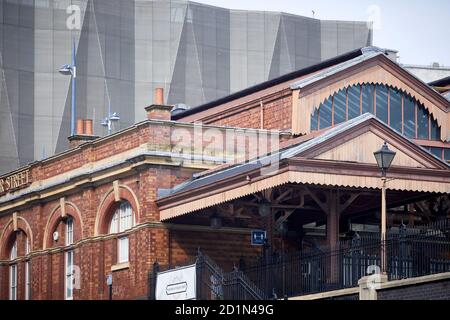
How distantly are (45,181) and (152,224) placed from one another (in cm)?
808

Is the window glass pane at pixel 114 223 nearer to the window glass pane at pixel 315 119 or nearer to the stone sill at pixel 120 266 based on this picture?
the stone sill at pixel 120 266

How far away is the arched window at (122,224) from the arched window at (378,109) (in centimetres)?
622

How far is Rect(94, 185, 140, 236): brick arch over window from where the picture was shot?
4106cm

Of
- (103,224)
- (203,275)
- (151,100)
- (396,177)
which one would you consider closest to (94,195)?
(103,224)

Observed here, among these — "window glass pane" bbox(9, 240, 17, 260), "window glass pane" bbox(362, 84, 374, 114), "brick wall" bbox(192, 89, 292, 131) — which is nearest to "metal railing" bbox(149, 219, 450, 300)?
"brick wall" bbox(192, 89, 292, 131)

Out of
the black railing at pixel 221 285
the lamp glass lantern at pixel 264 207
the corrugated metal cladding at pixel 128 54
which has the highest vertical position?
the corrugated metal cladding at pixel 128 54

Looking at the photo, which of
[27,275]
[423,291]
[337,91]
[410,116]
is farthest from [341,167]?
[27,275]

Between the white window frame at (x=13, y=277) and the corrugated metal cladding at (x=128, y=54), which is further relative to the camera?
the corrugated metal cladding at (x=128, y=54)

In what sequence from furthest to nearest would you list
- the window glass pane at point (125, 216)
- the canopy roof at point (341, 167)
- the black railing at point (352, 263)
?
1. the window glass pane at point (125, 216)
2. the canopy roof at point (341, 167)
3. the black railing at point (352, 263)

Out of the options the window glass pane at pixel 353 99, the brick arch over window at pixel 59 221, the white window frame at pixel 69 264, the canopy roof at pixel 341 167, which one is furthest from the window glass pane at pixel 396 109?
the white window frame at pixel 69 264

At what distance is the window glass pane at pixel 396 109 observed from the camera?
1658 inches

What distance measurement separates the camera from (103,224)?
139 ft

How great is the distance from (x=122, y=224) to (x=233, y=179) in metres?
6.52

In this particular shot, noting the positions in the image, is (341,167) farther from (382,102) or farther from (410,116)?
(410,116)
